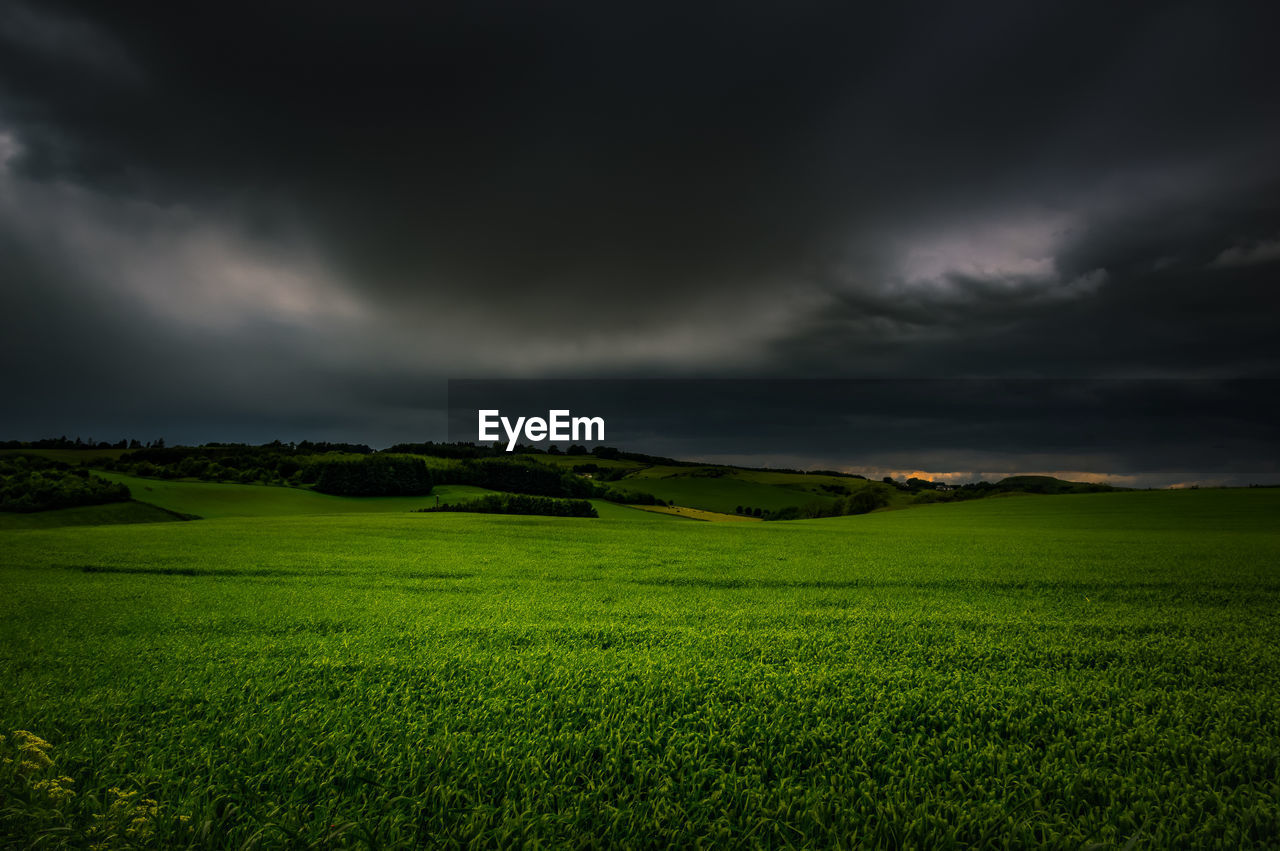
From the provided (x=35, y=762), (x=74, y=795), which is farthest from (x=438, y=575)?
(x=74, y=795)

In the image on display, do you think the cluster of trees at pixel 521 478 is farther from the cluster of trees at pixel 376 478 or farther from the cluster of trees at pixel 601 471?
the cluster of trees at pixel 601 471

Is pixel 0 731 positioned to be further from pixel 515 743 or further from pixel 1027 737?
pixel 1027 737

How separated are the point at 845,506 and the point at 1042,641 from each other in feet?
185

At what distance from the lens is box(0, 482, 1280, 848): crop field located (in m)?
1.85

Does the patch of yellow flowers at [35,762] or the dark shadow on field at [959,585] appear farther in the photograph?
the dark shadow on field at [959,585]

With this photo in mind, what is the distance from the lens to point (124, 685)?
3141 millimetres

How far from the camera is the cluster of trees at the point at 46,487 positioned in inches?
1159

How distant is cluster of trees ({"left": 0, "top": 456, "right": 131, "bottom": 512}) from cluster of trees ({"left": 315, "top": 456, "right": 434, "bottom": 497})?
14518mm

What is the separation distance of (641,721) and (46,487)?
147 ft

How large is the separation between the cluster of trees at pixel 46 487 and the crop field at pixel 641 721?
35906 millimetres

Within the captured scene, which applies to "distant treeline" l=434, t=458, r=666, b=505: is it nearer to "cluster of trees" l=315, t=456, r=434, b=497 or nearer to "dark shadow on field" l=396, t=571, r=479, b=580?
"cluster of trees" l=315, t=456, r=434, b=497

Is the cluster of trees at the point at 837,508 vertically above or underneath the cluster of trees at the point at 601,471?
underneath

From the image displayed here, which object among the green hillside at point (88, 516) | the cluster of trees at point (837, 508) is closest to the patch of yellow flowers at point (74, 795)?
the green hillside at point (88, 516)

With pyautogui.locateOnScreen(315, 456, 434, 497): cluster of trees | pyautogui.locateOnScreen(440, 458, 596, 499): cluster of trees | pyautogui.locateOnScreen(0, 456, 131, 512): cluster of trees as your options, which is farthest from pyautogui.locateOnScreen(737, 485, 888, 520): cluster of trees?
pyautogui.locateOnScreen(0, 456, 131, 512): cluster of trees
